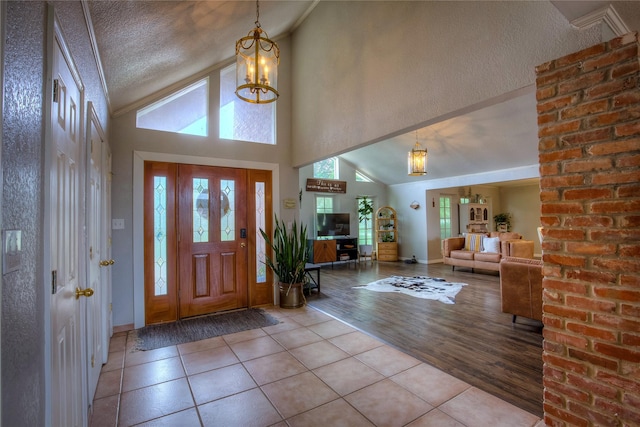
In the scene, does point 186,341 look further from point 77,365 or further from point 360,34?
point 360,34

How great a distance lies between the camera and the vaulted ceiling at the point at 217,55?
185 centimetres

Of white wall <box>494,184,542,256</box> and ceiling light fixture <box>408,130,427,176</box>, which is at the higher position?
ceiling light fixture <box>408,130,427,176</box>

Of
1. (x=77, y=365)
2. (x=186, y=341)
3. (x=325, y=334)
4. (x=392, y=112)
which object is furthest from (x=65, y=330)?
(x=392, y=112)

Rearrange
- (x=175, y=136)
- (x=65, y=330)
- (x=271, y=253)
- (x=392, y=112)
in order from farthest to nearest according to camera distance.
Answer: (x=271, y=253) < (x=175, y=136) < (x=392, y=112) < (x=65, y=330)

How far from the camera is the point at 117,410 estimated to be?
194cm

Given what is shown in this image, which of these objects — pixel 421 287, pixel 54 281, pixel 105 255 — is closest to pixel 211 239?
pixel 105 255

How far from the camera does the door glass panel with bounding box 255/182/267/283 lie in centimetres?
414

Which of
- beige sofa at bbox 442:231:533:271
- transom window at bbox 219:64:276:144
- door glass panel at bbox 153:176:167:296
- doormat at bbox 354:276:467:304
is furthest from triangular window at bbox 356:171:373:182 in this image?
door glass panel at bbox 153:176:167:296

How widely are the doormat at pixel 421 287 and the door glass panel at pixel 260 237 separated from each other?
190cm

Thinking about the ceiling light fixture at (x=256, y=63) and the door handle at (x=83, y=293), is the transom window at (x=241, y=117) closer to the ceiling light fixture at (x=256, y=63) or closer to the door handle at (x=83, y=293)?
the ceiling light fixture at (x=256, y=63)

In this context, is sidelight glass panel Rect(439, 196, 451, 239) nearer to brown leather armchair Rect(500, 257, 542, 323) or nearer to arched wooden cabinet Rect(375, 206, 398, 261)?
arched wooden cabinet Rect(375, 206, 398, 261)

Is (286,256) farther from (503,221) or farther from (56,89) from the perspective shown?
(503,221)

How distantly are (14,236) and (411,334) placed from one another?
315cm

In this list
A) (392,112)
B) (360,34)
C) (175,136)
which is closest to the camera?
(392,112)
